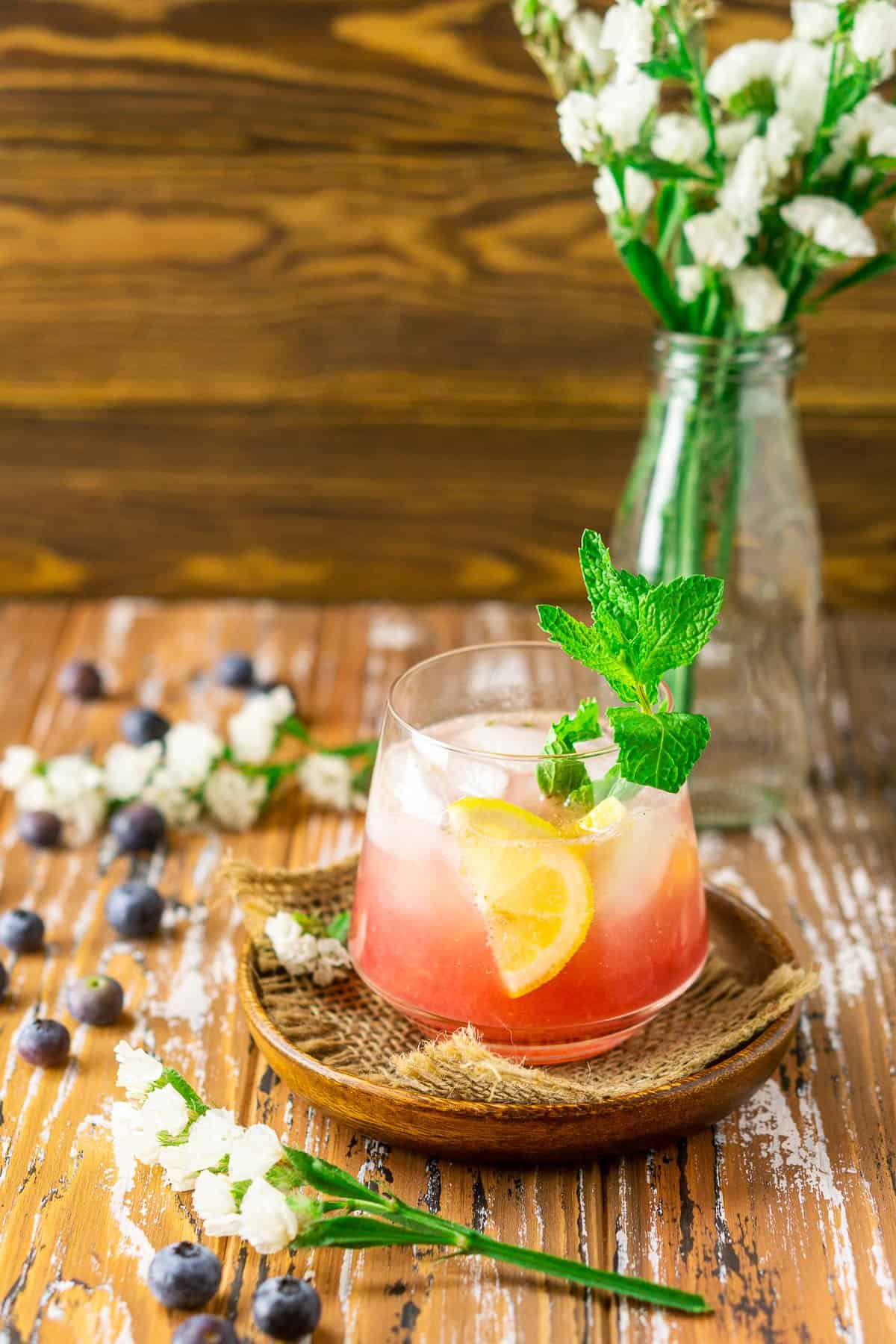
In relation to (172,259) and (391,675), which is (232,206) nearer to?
(172,259)

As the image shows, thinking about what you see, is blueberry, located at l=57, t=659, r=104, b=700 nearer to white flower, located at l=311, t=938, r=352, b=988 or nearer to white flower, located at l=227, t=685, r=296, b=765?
white flower, located at l=227, t=685, r=296, b=765

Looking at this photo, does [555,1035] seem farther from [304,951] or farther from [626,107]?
[626,107]

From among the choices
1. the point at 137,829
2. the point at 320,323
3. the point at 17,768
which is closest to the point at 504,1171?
the point at 137,829

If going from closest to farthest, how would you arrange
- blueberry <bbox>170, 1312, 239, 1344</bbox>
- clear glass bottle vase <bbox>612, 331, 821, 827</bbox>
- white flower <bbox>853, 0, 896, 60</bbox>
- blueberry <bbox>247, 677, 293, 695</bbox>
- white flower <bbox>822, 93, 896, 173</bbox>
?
1. blueberry <bbox>170, 1312, 239, 1344</bbox>
2. white flower <bbox>853, 0, 896, 60</bbox>
3. white flower <bbox>822, 93, 896, 173</bbox>
4. clear glass bottle vase <bbox>612, 331, 821, 827</bbox>
5. blueberry <bbox>247, 677, 293, 695</bbox>

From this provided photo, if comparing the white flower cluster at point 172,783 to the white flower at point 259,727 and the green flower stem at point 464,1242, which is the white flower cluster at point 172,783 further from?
the green flower stem at point 464,1242

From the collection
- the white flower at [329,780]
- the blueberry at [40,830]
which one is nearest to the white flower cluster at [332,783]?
the white flower at [329,780]

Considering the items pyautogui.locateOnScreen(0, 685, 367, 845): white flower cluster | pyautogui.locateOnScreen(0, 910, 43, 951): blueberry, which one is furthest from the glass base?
pyautogui.locateOnScreen(0, 685, 367, 845): white flower cluster
